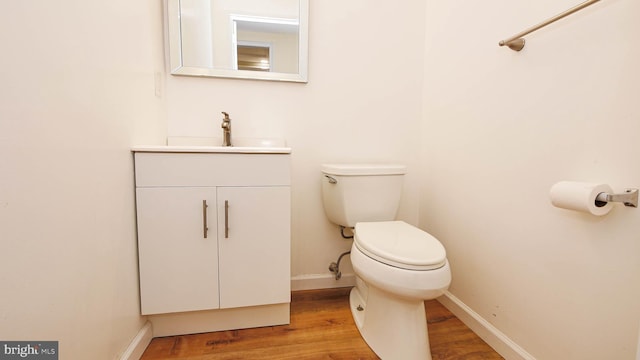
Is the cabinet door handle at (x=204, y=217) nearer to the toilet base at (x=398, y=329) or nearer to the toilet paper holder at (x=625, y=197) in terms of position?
the toilet base at (x=398, y=329)

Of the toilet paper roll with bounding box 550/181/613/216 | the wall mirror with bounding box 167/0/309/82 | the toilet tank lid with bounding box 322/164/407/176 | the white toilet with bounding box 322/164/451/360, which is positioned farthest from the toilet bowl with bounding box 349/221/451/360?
the wall mirror with bounding box 167/0/309/82

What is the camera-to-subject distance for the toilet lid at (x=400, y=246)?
86cm

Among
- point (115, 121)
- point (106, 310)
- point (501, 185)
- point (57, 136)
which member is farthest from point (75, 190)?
point (501, 185)

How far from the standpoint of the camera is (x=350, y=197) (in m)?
1.28

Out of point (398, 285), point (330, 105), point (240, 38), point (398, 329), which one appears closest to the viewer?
point (398, 285)

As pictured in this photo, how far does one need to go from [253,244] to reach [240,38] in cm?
105

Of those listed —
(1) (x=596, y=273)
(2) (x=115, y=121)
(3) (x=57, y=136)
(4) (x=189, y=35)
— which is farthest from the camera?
(4) (x=189, y=35)

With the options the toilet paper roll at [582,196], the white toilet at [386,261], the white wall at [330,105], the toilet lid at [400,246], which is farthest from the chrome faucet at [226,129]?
the toilet paper roll at [582,196]

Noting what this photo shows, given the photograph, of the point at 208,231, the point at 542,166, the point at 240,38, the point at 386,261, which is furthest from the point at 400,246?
the point at 240,38

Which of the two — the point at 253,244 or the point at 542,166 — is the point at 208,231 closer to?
the point at 253,244

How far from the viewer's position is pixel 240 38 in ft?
4.48

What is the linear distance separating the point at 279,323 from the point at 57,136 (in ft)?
3.46

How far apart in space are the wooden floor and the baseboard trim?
0.08ft

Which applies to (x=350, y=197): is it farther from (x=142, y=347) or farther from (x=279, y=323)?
(x=142, y=347)
